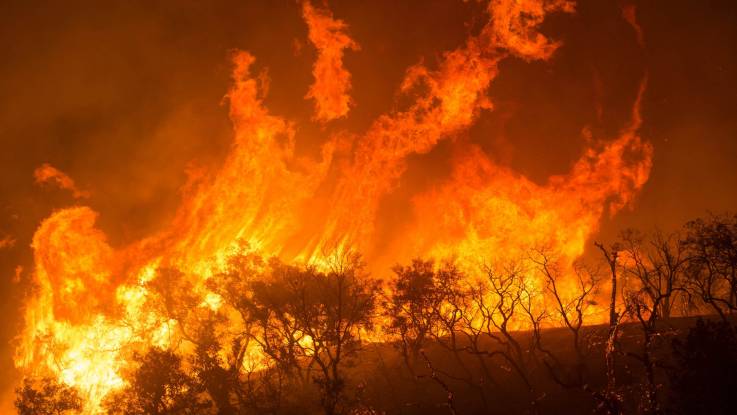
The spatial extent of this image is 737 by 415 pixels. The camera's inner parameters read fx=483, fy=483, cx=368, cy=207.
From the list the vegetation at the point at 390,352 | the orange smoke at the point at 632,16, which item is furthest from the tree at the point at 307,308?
the orange smoke at the point at 632,16

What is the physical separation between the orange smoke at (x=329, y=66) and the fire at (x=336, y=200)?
5.7 inches

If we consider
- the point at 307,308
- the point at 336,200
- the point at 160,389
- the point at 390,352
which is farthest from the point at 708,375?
the point at 336,200

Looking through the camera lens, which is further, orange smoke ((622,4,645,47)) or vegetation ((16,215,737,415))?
orange smoke ((622,4,645,47))

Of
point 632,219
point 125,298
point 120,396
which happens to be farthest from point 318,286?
point 632,219

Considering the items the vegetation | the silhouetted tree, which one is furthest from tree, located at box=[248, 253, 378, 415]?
the silhouetted tree

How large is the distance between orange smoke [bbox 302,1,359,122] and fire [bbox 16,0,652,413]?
0.47ft

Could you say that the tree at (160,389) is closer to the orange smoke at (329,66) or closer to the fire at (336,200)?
the fire at (336,200)

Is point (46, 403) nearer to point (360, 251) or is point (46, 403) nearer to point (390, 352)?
point (390, 352)

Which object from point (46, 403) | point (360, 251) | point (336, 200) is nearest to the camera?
point (46, 403)

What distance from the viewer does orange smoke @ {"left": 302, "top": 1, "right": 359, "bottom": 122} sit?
174ft

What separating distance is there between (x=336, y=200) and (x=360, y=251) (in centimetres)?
617

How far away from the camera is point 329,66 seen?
173 ft

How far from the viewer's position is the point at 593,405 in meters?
27.3

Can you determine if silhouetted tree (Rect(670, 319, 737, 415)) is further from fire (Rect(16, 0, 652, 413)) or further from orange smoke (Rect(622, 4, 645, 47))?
orange smoke (Rect(622, 4, 645, 47))
